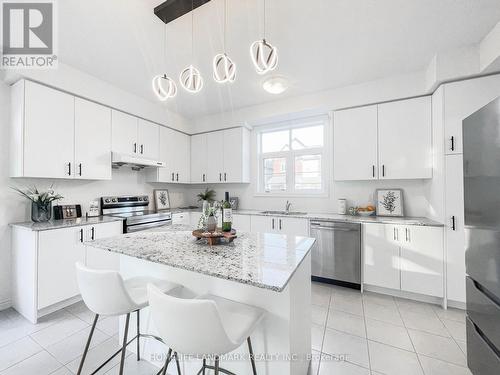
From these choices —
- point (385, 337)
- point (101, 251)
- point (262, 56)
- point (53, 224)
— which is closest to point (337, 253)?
point (385, 337)

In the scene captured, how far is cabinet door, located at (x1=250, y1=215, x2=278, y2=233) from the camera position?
338 cm

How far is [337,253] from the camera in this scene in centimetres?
293

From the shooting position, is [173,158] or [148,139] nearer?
[148,139]

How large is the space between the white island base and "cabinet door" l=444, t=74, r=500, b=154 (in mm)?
2273

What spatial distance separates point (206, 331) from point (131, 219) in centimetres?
254

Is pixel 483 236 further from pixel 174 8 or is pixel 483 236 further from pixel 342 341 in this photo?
pixel 174 8

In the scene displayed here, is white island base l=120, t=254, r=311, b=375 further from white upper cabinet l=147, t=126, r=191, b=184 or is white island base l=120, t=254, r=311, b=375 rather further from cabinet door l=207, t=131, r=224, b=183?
cabinet door l=207, t=131, r=224, b=183

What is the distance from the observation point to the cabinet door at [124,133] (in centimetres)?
316

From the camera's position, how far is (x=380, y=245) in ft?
8.92

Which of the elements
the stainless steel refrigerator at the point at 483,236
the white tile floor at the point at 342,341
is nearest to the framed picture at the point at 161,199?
the white tile floor at the point at 342,341

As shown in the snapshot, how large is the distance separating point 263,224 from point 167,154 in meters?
2.23

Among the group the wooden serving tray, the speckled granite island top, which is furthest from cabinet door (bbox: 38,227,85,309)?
the wooden serving tray

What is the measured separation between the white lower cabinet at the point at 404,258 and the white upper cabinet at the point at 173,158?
335 centimetres

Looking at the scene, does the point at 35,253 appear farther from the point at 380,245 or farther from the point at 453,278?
the point at 453,278
